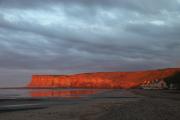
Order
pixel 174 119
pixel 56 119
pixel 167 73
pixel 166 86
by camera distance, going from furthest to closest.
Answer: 1. pixel 167 73
2. pixel 166 86
3. pixel 56 119
4. pixel 174 119

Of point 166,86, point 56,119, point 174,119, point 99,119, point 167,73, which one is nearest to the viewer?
point 174,119

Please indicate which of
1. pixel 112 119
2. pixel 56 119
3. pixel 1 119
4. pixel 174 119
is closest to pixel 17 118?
pixel 1 119

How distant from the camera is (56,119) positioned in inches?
866

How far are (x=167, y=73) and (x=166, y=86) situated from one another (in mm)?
65538

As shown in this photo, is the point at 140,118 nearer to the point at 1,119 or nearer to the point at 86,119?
the point at 86,119

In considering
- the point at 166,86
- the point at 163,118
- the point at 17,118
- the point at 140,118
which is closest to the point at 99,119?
the point at 140,118

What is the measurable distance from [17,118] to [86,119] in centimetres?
469

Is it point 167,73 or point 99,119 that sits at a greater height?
point 167,73

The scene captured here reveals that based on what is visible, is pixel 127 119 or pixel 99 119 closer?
pixel 127 119

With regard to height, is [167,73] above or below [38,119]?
above

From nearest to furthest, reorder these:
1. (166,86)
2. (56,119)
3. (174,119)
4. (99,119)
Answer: (174,119), (99,119), (56,119), (166,86)

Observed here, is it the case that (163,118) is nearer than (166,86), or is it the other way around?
(163,118)

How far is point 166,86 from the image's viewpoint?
438 ft

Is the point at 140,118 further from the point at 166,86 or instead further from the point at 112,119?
the point at 166,86
